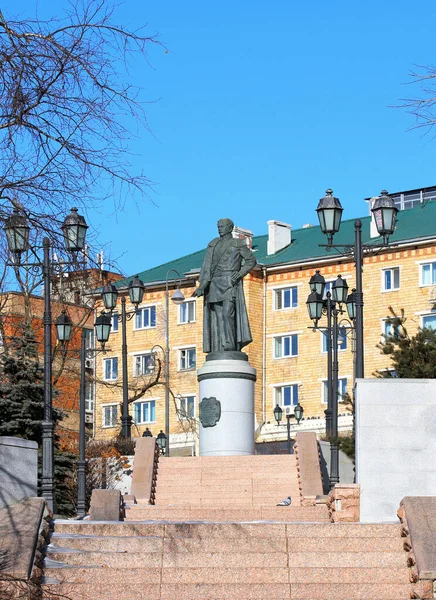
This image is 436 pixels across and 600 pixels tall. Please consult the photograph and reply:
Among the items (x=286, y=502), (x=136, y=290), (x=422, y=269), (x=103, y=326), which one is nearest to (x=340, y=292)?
(x=136, y=290)

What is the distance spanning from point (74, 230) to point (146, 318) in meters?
61.8

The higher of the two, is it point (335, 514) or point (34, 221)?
point (34, 221)

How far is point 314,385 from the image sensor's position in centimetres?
7062

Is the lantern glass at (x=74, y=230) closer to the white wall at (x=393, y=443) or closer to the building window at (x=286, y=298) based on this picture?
the white wall at (x=393, y=443)

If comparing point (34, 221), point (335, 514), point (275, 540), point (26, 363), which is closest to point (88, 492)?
point (26, 363)

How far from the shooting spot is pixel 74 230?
14.9m

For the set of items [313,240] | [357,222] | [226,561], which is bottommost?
[226,561]

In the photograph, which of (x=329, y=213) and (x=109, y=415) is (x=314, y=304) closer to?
(x=329, y=213)

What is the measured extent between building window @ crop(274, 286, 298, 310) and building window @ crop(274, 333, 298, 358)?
5.11ft

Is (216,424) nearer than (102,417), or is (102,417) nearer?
(216,424)

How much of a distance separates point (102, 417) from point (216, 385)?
49.9 m

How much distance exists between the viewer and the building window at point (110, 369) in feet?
252

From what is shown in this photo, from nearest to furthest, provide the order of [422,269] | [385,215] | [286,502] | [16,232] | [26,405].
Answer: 1. [16,232]
2. [286,502]
3. [385,215]
4. [26,405]
5. [422,269]

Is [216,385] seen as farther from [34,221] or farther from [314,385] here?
[314,385]
